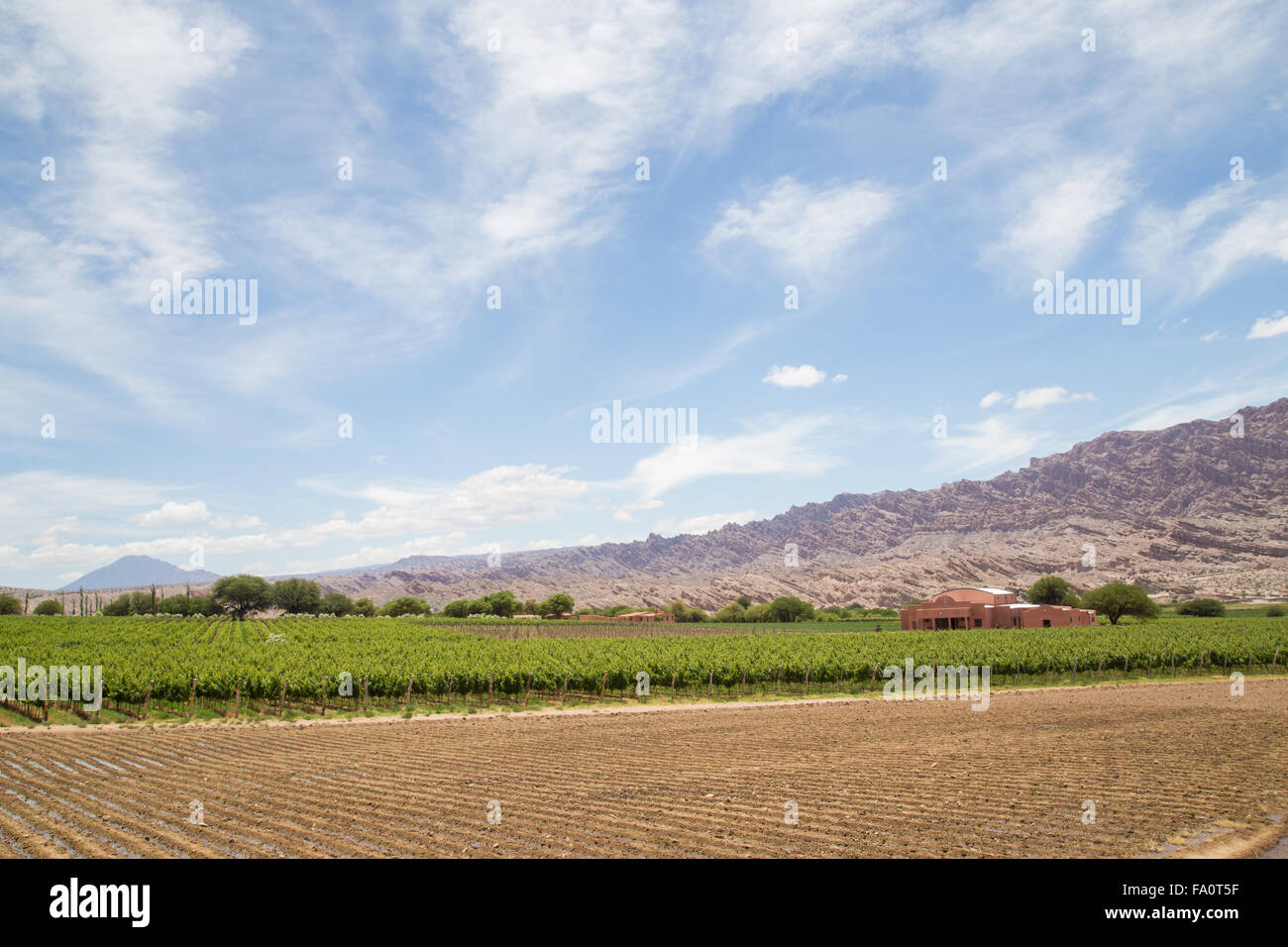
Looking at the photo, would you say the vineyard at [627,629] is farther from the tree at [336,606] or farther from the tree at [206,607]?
the tree at [206,607]

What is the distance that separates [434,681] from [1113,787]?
32.5 meters

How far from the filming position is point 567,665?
45031 millimetres

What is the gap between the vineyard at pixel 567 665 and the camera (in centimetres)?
3825

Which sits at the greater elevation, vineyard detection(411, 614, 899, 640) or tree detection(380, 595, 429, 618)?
vineyard detection(411, 614, 899, 640)

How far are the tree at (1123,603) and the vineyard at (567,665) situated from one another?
50.3 meters

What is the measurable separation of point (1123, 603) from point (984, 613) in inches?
1232

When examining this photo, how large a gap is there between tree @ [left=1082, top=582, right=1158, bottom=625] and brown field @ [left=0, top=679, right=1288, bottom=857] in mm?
95154

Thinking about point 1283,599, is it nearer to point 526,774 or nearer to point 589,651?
point 589,651

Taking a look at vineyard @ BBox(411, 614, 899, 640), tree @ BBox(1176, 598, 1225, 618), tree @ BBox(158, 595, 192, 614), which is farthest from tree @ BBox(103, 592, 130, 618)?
tree @ BBox(1176, 598, 1225, 618)

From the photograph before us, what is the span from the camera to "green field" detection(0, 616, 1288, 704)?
38438 millimetres

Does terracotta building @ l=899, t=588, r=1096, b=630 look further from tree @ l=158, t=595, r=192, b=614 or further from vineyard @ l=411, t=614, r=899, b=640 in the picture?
tree @ l=158, t=595, r=192, b=614

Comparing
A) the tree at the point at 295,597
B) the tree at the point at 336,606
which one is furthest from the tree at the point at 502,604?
the tree at the point at 295,597
